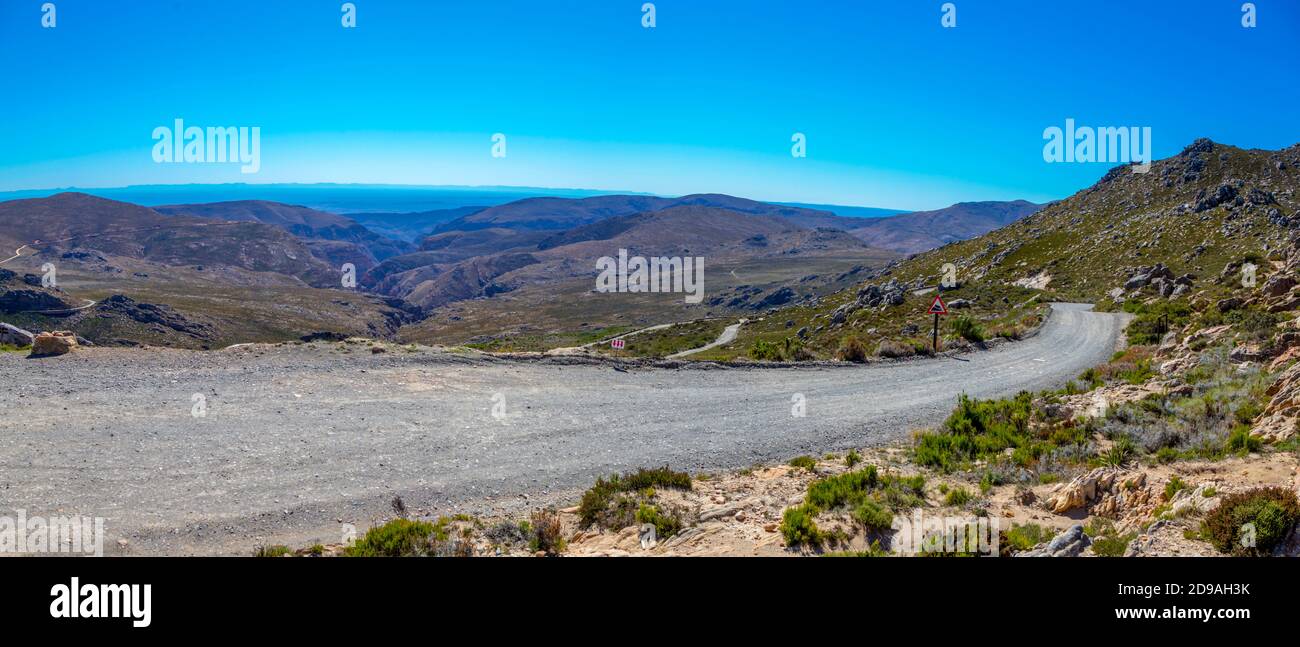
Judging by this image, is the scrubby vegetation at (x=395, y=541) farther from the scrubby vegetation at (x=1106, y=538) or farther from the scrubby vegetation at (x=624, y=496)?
the scrubby vegetation at (x=1106, y=538)

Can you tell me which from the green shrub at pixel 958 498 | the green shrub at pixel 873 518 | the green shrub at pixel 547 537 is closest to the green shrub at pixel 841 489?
the green shrub at pixel 873 518

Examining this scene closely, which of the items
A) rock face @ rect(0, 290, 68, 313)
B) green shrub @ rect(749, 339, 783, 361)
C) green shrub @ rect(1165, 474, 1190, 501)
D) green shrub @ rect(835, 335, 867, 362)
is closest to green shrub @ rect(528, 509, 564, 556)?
green shrub @ rect(1165, 474, 1190, 501)

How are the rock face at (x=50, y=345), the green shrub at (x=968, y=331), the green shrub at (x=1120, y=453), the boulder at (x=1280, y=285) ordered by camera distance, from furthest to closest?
1. the green shrub at (x=968, y=331)
2. the boulder at (x=1280, y=285)
3. the rock face at (x=50, y=345)
4. the green shrub at (x=1120, y=453)

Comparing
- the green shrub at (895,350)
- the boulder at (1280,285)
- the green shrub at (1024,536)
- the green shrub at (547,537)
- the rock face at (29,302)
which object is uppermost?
the rock face at (29,302)

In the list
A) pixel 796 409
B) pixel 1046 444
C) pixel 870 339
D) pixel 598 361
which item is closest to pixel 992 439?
pixel 1046 444

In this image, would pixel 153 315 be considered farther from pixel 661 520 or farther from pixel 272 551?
pixel 661 520

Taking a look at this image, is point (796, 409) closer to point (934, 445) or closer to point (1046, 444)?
point (934, 445)
